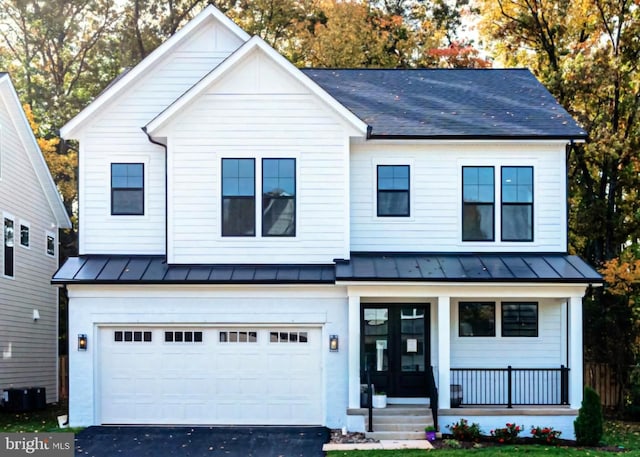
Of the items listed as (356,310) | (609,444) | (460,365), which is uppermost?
(356,310)

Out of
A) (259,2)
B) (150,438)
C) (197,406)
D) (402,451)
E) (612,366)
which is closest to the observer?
(402,451)

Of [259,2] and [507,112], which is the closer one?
[507,112]

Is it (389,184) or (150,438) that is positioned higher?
(389,184)

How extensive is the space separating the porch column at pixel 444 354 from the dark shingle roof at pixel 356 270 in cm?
67

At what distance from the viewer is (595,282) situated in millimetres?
17062

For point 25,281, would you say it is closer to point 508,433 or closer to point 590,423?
point 508,433

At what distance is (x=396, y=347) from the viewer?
18422mm

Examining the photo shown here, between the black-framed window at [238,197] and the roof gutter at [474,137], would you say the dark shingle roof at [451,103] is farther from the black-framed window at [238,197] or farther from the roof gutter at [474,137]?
the black-framed window at [238,197]

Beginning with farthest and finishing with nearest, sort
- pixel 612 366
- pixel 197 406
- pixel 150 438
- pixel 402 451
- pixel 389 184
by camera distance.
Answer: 1. pixel 612 366
2. pixel 389 184
3. pixel 197 406
4. pixel 150 438
5. pixel 402 451

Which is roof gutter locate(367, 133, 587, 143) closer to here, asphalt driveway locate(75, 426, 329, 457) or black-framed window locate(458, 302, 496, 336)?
black-framed window locate(458, 302, 496, 336)

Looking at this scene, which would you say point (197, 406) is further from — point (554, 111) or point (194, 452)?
point (554, 111)

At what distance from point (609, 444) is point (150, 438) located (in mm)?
9005

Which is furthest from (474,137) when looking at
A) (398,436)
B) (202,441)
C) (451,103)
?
(202,441)

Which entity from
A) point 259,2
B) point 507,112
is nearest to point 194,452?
point 507,112
